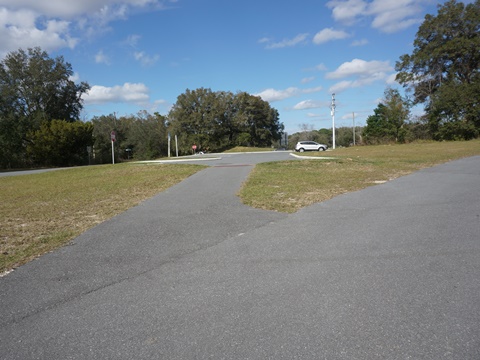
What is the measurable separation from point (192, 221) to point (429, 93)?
2321 inches

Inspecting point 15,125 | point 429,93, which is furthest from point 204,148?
point 429,93

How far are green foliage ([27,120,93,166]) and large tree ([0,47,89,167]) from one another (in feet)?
6.88

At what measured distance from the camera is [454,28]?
5359 centimetres

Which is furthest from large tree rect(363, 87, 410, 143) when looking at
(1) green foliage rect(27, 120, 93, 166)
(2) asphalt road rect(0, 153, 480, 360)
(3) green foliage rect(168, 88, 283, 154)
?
(2) asphalt road rect(0, 153, 480, 360)

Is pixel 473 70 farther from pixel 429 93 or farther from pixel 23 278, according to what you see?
pixel 23 278

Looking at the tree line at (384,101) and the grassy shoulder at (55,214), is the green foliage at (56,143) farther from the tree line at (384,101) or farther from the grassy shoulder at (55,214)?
the grassy shoulder at (55,214)

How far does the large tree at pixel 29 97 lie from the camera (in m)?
47.1

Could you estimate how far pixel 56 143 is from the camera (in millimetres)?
A: 45281

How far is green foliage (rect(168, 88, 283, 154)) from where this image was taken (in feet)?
236

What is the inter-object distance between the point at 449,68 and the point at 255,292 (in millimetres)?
62836

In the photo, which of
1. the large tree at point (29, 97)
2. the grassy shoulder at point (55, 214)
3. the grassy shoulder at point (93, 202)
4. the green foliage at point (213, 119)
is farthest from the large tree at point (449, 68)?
the large tree at point (29, 97)

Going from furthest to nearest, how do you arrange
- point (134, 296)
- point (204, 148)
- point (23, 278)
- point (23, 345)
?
point (204, 148), point (23, 278), point (134, 296), point (23, 345)

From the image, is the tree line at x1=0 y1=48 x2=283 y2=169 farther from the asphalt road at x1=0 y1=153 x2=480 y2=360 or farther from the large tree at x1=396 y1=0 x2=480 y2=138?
the asphalt road at x1=0 y1=153 x2=480 y2=360

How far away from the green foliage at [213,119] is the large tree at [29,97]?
65.3 ft
